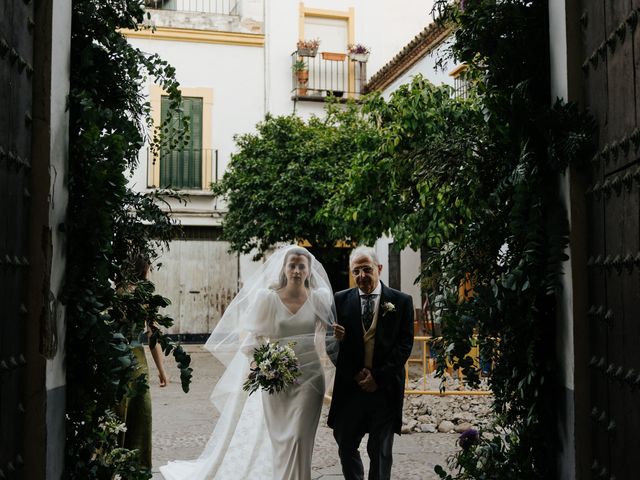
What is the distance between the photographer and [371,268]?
21.2 feet

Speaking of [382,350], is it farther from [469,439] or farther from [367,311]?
[469,439]

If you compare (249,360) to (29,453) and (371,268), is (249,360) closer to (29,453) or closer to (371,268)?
(371,268)

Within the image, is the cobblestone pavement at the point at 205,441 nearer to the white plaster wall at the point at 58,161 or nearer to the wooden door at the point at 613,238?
the white plaster wall at the point at 58,161

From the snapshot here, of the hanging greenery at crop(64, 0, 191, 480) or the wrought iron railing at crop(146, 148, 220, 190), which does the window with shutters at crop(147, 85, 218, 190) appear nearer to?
the wrought iron railing at crop(146, 148, 220, 190)

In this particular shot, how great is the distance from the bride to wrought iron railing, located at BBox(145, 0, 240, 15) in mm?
15772

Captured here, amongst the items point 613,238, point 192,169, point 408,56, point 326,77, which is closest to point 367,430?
point 613,238

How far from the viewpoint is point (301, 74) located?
843 inches

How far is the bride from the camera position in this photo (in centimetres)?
634

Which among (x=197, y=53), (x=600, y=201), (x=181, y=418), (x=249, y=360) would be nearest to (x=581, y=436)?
(x=600, y=201)

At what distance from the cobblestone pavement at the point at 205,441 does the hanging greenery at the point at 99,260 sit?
3.08 meters

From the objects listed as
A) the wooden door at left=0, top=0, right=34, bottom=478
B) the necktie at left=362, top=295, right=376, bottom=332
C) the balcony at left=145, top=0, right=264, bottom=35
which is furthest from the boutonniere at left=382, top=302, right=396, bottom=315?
the balcony at left=145, top=0, right=264, bottom=35

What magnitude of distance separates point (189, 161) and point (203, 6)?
4.30 m

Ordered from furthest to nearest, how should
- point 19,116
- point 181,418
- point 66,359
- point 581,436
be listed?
point 181,418 → point 66,359 → point 581,436 → point 19,116

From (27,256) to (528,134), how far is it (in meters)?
2.60
